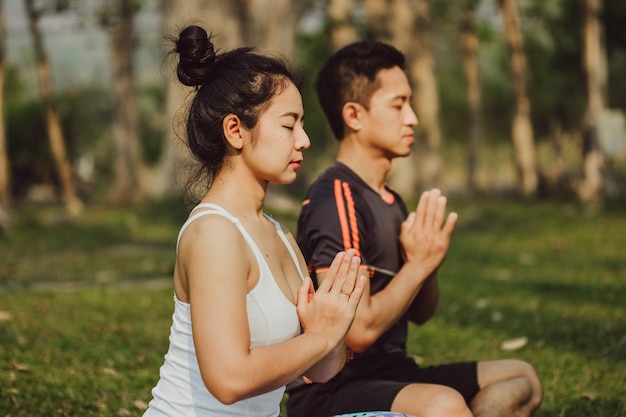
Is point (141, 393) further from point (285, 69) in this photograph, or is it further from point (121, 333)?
point (285, 69)

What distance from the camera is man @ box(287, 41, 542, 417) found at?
342cm

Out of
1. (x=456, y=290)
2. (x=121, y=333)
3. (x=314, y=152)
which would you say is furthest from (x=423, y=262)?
(x=314, y=152)

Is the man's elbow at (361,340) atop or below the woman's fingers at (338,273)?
below

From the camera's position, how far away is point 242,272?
8.21 ft

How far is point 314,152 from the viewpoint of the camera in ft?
166

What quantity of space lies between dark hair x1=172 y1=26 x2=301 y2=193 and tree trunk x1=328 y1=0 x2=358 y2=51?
1782 centimetres

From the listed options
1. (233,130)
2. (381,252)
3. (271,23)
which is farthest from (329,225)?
(271,23)

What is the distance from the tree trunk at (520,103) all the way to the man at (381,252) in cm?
1925

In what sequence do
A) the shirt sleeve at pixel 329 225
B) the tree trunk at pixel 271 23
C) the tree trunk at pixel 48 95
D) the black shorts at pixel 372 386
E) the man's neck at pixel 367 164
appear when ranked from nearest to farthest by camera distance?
the black shorts at pixel 372 386 < the shirt sleeve at pixel 329 225 < the man's neck at pixel 367 164 < the tree trunk at pixel 271 23 < the tree trunk at pixel 48 95

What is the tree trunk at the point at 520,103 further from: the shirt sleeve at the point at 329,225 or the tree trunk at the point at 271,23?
the shirt sleeve at the point at 329,225

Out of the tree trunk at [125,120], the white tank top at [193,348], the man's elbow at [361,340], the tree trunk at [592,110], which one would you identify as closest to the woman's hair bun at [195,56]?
the white tank top at [193,348]

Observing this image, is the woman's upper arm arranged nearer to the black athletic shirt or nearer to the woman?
the woman

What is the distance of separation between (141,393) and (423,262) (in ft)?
6.77

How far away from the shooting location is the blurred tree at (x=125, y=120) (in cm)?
2758
